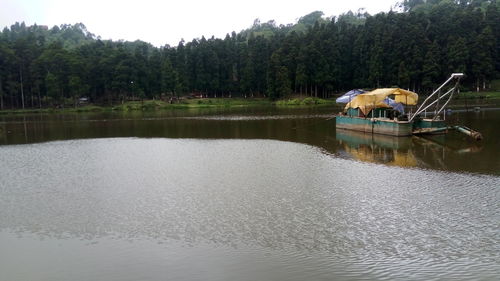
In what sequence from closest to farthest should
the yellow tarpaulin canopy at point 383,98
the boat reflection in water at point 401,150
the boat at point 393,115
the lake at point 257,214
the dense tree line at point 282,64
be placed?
the lake at point 257,214 → the boat reflection in water at point 401,150 → the boat at point 393,115 → the yellow tarpaulin canopy at point 383,98 → the dense tree line at point 282,64

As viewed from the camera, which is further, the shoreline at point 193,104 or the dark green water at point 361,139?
the shoreline at point 193,104

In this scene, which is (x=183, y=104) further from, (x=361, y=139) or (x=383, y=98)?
(x=361, y=139)

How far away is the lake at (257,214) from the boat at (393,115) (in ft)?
15.0

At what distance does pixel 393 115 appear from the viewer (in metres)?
39.4

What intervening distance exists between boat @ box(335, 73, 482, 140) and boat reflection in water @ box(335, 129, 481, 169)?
2.92 ft

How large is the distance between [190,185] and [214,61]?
96543mm

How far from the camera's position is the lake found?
11547mm

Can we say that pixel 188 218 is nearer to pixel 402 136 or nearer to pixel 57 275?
pixel 57 275

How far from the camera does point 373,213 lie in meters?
15.4

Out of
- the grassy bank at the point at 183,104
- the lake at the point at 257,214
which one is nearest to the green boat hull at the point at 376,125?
the lake at the point at 257,214

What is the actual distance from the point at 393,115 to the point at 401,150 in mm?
10207

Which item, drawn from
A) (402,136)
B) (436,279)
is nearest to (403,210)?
(436,279)

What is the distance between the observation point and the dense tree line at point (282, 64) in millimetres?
96938

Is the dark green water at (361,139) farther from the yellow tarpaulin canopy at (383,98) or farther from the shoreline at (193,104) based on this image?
the shoreline at (193,104)
